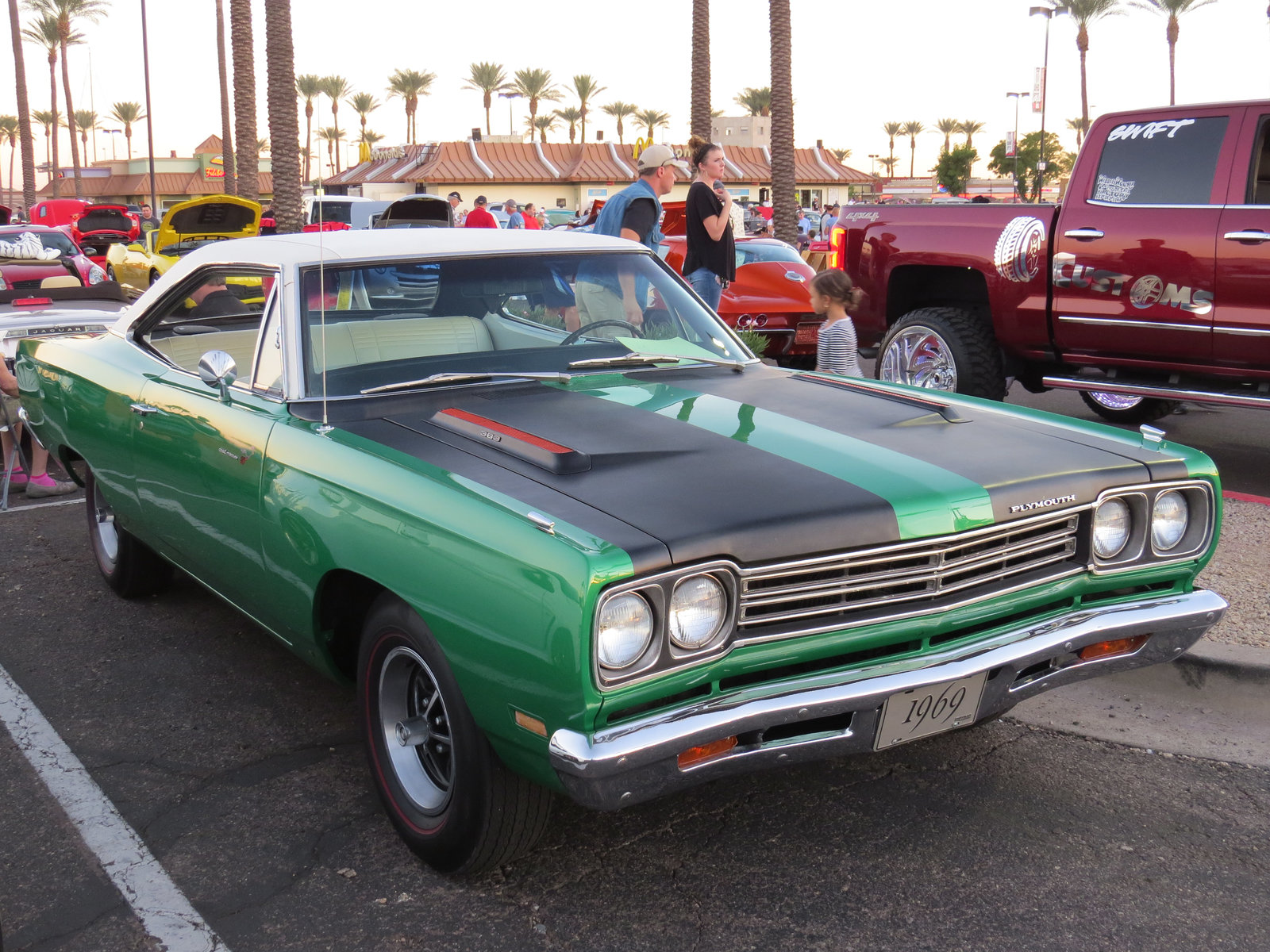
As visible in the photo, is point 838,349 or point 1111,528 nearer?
point 1111,528

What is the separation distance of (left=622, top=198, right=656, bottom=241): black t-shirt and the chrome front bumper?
4.89 meters

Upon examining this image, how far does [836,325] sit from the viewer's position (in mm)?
6117

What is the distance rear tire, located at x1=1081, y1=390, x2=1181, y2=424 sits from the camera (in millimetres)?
8328

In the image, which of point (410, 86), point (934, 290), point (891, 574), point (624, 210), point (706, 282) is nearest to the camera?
point (891, 574)

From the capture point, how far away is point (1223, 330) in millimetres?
6469

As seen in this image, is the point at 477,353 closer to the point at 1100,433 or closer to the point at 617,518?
the point at 617,518

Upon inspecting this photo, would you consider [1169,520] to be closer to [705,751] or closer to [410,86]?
[705,751]

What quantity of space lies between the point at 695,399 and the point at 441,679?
126cm

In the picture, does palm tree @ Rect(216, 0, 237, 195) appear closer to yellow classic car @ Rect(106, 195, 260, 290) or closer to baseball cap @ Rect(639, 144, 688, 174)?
yellow classic car @ Rect(106, 195, 260, 290)

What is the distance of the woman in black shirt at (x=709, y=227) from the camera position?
7973 millimetres

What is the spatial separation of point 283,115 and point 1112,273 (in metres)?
15.7

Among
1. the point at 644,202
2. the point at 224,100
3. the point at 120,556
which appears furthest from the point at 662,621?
the point at 224,100

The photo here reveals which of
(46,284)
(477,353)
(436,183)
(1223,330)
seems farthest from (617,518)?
(436,183)

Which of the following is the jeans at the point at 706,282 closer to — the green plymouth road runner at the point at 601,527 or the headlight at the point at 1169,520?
the green plymouth road runner at the point at 601,527
